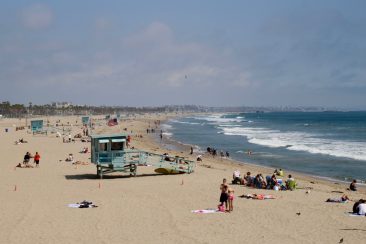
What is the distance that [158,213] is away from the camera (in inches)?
603

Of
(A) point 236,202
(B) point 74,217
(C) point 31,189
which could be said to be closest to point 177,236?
(B) point 74,217

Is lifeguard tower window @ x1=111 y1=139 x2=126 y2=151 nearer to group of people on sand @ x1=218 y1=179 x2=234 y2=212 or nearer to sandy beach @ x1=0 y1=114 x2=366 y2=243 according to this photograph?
sandy beach @ x1=0 y1=114 x2=366 y2=243

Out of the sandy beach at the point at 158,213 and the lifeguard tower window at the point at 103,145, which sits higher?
the lifeguard tower window at the point at 103,145

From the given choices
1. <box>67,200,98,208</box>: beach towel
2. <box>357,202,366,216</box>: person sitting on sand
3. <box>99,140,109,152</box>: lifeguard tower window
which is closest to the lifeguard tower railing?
<box>99,140,109,152</box>: lifeguard tower window

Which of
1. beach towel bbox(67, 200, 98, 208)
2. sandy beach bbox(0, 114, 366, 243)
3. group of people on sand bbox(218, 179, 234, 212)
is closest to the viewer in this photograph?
sandy beach bbox(0, 114, 366, 243)

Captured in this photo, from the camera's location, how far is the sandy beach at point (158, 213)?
12.5m

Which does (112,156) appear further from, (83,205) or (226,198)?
(226,198)

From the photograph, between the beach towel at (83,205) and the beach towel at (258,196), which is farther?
the beach towel at (258,196)

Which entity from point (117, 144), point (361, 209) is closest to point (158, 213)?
point (361, 209)

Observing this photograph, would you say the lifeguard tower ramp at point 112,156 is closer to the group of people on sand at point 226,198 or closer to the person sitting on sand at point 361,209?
the group of people on sand at point 226,198

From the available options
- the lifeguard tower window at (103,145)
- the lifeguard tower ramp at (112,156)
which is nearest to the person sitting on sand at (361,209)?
the lifeguard tower ramp at (112,156)

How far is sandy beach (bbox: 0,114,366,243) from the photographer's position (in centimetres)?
1250

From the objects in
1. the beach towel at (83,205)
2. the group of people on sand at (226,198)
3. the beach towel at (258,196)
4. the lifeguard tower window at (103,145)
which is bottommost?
the beach towel at (258,196)

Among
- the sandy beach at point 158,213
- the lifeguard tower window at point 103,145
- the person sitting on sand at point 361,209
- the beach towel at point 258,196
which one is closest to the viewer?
the sandy beach at point 158,213
